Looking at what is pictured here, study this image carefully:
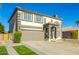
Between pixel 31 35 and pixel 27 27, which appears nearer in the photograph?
pixel 27 27

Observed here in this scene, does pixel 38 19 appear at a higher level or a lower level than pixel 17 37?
higher

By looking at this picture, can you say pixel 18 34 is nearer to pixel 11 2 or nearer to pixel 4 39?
pixel 4 39

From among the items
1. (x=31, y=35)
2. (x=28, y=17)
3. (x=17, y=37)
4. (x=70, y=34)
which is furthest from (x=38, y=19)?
(x=70, y=34)

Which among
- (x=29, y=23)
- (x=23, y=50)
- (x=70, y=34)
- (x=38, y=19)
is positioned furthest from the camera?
(x=70, y=34)

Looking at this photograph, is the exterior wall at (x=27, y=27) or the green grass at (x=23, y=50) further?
the exterior wall at (x=27, y=27)

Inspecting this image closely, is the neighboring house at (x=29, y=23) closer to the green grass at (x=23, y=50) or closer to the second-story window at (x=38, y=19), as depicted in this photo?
the second-story window at (x=38, y=19)

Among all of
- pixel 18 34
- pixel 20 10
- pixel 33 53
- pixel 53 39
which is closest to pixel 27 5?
pixel 20 10

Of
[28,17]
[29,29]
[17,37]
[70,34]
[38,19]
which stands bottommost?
[17,37]

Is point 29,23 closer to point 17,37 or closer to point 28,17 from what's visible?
point 28,17

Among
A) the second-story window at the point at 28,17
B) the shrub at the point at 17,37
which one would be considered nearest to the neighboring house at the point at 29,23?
the second-story window at the point at 28,17

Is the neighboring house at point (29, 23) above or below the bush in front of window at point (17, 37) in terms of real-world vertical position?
above

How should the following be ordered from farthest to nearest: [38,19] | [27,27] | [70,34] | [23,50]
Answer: [70,34]
[38,19]
[27,27]
[23,50]

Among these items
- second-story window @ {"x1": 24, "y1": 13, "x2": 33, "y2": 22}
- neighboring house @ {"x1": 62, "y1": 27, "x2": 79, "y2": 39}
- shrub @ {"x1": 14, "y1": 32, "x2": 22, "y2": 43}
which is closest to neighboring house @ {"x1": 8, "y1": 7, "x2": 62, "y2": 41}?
second-story window @ {"x1": 24, "y1": 13, "x2": 33, "y2": 22}

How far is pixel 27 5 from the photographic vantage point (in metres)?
15.8
